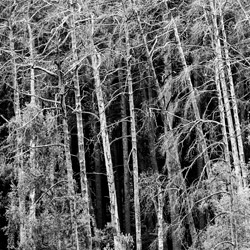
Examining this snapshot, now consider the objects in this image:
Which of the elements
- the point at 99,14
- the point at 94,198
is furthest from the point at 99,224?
the point at 99,14

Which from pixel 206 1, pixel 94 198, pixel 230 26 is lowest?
pixel 94 198

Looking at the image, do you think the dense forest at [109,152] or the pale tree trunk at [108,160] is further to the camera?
the pale tree trunk at [108,160]

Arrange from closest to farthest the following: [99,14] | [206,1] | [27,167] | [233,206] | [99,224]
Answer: [233,206]
[27,167]
[206,1]
[99,14]
[99,224]

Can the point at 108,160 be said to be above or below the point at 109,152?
below

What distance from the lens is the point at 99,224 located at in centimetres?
1880

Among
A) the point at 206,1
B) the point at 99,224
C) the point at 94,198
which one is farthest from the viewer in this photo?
the point at 94,198

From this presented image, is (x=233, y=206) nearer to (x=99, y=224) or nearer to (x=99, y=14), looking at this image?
(x=99, y=14)

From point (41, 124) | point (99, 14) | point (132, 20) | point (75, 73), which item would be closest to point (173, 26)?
point (132, 20)

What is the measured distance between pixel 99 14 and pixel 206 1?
107 inches

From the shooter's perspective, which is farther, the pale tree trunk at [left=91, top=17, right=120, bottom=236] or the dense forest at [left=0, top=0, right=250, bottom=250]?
the pale tree trunk at [left=91, top=17, right=120, bottom=236]

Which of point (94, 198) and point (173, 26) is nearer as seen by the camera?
point (173, 26)

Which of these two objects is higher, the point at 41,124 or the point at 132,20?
the point at 132,20

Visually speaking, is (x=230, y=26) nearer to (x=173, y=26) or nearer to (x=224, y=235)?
(x=173, y=26)

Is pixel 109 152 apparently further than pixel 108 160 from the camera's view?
Yes
